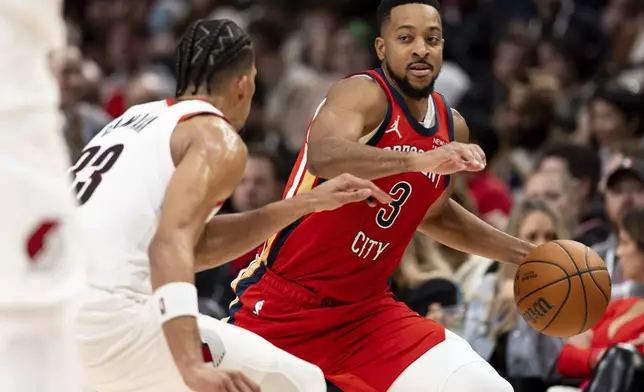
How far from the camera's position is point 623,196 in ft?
26.3

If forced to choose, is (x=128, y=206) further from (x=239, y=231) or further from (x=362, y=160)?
(x=362, y=160)

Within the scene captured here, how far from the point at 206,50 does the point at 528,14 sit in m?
8.48

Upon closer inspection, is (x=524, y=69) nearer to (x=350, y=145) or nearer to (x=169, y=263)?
(x=350, y=145)

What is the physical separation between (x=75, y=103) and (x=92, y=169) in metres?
5.81

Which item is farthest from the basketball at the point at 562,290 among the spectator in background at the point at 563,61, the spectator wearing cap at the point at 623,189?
the spectator in background at the point at 563,61

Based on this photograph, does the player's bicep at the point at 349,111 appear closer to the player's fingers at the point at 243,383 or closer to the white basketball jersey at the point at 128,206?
the white basketball jersey at the point at 128,206

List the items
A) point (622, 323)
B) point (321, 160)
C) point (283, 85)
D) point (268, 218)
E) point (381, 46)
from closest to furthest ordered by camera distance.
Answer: point (268, 218) → point (321, 160) → point (381, 46) → point (622, 323) → point (283, 85)

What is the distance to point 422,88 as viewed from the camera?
538 cm

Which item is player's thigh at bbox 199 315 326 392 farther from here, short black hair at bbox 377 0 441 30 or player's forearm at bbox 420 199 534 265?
short black hair at bbox 377 0 441 30

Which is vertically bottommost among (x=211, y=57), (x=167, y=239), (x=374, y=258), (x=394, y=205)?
(x=374, y=258)

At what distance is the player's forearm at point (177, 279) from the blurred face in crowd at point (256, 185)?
4.60m

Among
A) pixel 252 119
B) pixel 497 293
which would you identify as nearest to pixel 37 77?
pixel 497 293

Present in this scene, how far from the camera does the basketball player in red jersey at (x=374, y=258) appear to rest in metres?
5.29

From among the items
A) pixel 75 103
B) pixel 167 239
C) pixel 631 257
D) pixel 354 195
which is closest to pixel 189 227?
pixel 167 239
